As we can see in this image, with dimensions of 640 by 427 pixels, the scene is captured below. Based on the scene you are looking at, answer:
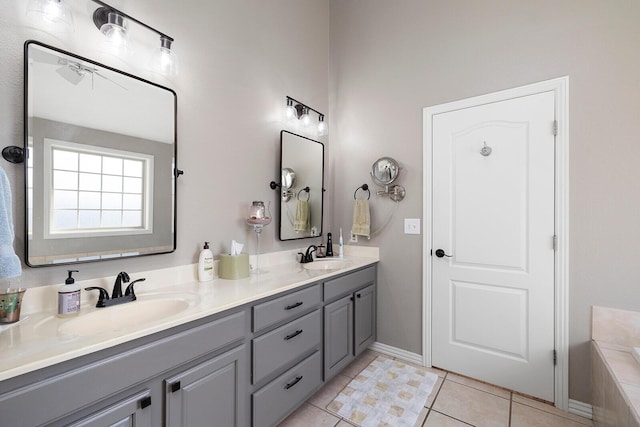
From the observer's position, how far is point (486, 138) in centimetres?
210

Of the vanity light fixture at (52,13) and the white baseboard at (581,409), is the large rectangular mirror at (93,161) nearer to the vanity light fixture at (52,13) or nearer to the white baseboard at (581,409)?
the vanity light fixture at (52,13)

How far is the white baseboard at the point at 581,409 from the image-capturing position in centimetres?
176

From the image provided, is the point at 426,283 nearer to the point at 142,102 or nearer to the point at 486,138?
the point at 486,138

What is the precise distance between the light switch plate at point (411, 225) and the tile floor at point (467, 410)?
3.73 ft

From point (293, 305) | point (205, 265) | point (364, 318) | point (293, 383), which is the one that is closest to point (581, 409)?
A: point (364, 318)

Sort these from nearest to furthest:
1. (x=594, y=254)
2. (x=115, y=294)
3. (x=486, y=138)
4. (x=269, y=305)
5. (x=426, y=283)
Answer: (x=115, y=294) → (x=269, y=305) → (x=594, y=254) → (x=486, y=138) → (x=426, y=283)

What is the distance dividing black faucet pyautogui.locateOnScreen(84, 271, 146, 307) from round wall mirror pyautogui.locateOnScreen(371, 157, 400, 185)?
1.88 metres

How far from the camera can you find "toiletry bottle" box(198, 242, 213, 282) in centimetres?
167

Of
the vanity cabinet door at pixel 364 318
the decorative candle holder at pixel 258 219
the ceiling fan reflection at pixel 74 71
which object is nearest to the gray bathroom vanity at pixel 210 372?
the vanity cabinet door at pixel 364 318

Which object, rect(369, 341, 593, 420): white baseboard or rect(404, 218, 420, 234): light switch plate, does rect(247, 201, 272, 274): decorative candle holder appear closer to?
rect(404, 218, 420, 234): light switch plate

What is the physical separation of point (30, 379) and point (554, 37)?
3018mm

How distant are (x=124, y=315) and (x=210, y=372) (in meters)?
0.47

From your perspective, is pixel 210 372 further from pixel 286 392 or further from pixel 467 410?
pixel 467 410

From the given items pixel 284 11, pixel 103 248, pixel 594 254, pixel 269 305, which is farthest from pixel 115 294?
pixel 594 254
